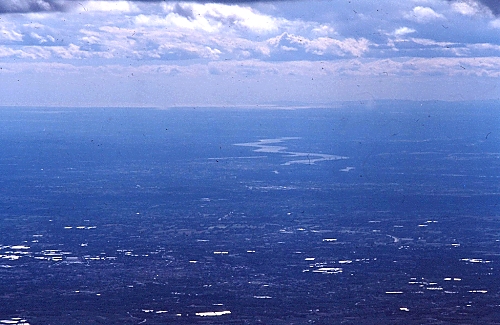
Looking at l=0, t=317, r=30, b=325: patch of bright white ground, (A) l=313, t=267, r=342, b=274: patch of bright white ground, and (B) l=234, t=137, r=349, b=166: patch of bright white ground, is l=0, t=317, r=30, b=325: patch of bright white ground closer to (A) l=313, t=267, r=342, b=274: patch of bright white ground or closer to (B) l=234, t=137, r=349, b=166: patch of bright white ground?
(A) l=313, t=267, r=342, b=274: patch of bright white ground

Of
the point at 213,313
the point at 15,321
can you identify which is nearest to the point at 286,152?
the point at 213,313

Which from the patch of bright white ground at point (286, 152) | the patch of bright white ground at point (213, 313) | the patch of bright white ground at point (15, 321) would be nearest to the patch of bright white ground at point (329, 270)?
the patch of bright white ground at point (213, 313)

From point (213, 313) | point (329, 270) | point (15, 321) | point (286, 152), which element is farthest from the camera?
point (286, 152)

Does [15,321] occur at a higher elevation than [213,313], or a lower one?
higher

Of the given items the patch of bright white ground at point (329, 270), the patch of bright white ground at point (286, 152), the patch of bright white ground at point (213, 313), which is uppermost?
the patch of bright white ground at point (286, 152)

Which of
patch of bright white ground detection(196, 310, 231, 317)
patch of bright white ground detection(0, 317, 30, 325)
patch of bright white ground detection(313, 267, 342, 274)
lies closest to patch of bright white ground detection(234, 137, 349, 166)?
patch of bright white ground detection(313, 267, 342, 274)

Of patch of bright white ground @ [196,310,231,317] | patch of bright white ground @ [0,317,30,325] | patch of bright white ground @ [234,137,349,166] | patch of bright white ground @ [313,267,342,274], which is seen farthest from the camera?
patch of bright white ground @ [234,137,349,166]

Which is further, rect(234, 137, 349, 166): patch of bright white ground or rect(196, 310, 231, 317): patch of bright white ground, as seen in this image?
rect(234, 137, 349, 166): patch of bright white ground

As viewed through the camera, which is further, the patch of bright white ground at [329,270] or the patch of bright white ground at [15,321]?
the patch of bright white ground at [329,270]

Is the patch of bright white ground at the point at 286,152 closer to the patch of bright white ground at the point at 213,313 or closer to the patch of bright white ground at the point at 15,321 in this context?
the patch of bright white ground at the point at 213,313

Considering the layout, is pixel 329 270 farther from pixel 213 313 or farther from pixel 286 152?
pixel 286 152

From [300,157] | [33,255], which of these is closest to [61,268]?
[33,255]

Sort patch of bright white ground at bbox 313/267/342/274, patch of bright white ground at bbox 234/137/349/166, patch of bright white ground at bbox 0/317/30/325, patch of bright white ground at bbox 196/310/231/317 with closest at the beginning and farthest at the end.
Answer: patch of bright white ground at bbox 0/317/30/325, patch of bright white ground at bbox 196/310/231/317, patch of bright white ground at bbox 313/267/342/274, patch of bright white ground at bbox 234/137/349/166
